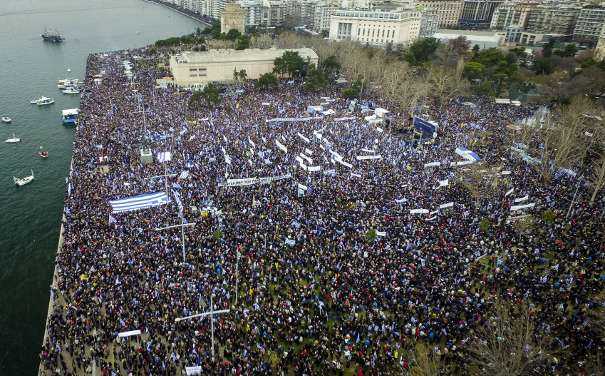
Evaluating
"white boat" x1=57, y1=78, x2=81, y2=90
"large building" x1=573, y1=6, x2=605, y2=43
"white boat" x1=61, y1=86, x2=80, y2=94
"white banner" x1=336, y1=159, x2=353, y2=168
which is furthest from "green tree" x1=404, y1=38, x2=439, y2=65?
"white boat" x1=57, y1=78, x2=81, y2=90

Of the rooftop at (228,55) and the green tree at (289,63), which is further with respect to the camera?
the green tree at (289,63)

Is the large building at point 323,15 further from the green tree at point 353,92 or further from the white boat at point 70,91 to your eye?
the white boat at point 70,91

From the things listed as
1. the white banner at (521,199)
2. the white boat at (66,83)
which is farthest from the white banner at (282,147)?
the white boat at (66,83)

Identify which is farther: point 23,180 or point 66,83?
point 66,83

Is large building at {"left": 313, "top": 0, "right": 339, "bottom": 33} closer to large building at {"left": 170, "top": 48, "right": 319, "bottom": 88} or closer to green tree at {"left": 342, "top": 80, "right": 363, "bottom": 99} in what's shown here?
large building at {"left": 170, "top": 48, "right": 319, "bottom": 88}

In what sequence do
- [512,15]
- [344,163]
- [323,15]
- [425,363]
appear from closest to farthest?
[425,363], [344,163], [512,15], [323,15]

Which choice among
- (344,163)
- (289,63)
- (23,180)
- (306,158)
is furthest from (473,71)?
(23,180)

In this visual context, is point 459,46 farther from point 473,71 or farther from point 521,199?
point 521,199
